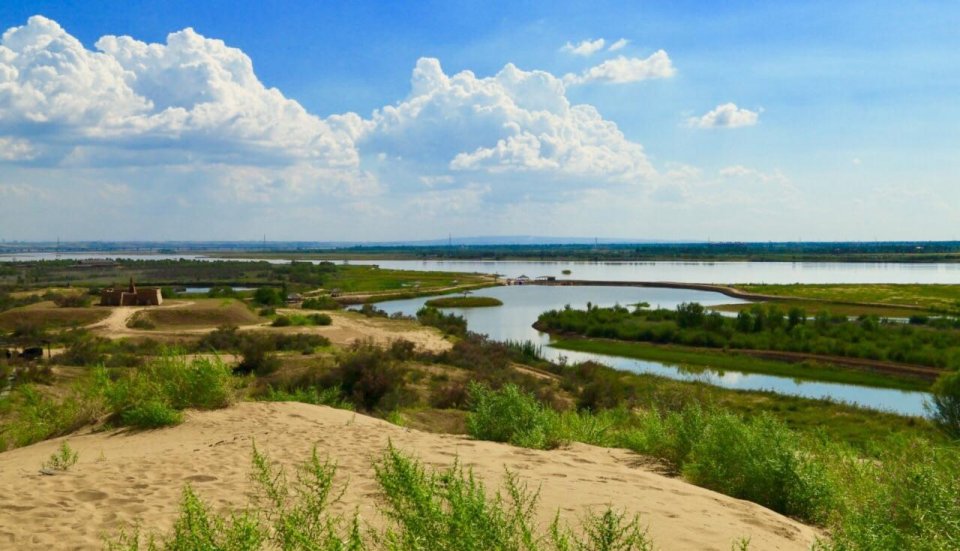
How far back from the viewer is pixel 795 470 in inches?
305

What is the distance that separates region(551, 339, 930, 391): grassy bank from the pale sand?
27.5m

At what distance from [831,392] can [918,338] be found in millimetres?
13401

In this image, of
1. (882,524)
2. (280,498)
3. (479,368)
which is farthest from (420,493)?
(479,368)

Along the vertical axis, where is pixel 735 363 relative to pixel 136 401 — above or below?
below

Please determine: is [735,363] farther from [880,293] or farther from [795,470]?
[880,293]

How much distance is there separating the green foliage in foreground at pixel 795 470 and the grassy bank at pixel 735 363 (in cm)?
2403

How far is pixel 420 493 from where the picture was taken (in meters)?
4.97

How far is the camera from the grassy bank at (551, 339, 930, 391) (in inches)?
1288

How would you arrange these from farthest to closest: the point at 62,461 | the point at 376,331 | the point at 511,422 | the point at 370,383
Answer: the point at 376,331 → the point at 370,383 → the point at 511,422 → the point at 62,461

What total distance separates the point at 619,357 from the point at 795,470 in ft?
109

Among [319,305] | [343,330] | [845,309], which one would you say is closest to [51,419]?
[343,330]

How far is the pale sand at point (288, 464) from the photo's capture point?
6426 millimetres

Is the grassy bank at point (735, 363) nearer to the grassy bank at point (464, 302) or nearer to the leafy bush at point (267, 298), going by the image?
the grassy bank at point (464, 302)

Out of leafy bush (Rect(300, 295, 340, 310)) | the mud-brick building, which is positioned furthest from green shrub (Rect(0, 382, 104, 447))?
leafy bush (Rect(300, 295, 340, 310))
